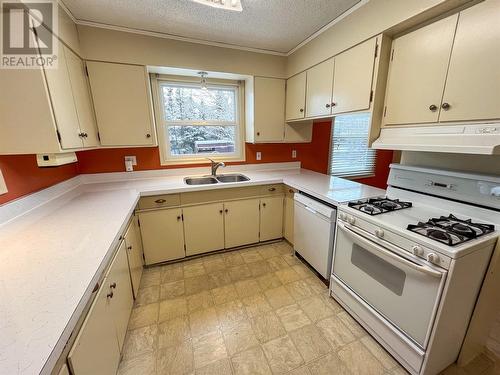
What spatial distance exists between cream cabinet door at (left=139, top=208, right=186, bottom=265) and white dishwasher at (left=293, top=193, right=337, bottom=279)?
1273mm

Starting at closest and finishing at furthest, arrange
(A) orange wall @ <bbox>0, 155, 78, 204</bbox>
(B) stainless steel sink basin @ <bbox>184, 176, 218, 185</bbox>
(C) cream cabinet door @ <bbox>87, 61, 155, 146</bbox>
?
1. (A) orange wall @ <bbox>0, 155, 78, 204</bbox>
2. (C) cream cabinet door @ <bbox>87, 61, 155, 146</bbox>
3. (B) stainless steel sink basin @ <bbox>184, 176, 218, 185</bbox>

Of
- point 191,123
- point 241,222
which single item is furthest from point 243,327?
point 191,123

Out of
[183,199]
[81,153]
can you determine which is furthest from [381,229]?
[81,153]

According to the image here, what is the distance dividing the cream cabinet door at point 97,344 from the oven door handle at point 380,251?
5.01ft

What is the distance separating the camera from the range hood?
1.07m

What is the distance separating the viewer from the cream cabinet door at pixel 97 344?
0.76 meters

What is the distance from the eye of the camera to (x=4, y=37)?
1131 millimetres

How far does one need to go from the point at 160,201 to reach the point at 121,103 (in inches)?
40.8

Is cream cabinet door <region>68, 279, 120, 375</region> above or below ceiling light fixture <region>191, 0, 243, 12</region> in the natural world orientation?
below

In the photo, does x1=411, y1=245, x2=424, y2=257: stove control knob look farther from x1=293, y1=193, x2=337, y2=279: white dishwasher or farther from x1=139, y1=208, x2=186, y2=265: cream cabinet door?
x1=139, y1=208, x2=186, y2=265: cream cabinet door

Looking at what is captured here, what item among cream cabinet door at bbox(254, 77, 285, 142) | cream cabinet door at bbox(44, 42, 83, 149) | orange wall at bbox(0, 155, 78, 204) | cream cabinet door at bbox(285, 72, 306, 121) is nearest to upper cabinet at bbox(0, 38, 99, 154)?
cream cabinet door at bbox(44, 42, 83, 149)

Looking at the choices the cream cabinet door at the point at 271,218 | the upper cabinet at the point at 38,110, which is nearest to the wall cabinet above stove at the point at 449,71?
the cream cabinet door at the point at 271,218

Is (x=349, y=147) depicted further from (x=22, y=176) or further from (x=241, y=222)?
(x=22, y=176)

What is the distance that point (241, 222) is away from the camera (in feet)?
8.25
